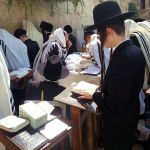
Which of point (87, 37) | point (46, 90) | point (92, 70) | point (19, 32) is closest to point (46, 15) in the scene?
point (87, 37)

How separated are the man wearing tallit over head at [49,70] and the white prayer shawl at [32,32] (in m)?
0.90

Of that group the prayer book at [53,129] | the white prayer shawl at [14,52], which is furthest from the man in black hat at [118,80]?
the white prayer shawl at [14,52]

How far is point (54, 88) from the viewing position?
2.78 m

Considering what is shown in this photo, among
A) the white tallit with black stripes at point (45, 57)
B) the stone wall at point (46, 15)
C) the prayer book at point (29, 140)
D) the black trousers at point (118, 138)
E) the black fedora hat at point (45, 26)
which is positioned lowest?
the black trousers at point (118, 138)

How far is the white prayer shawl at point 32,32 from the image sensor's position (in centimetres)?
390

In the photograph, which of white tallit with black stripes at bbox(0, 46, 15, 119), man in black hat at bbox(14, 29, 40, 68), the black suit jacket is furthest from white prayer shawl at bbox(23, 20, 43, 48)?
the black suit jacket

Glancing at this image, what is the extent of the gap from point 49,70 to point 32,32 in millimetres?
1313

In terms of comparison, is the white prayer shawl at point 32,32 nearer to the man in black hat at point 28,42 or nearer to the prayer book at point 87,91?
the man in black hat at point 28,42

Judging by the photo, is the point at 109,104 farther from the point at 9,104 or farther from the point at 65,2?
the point at 65,2

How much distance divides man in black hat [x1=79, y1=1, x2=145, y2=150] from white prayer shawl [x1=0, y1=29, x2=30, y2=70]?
1710 mm

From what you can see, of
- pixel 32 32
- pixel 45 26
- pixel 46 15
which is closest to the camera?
pixel 32 32

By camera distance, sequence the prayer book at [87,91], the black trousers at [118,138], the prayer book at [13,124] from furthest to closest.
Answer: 1. the prayer book at [87,91]
2. the black trousers at [118,138]
3. the prayer book at [13,124]

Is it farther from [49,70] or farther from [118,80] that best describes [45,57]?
[118,80]

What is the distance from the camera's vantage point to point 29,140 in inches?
58.1
